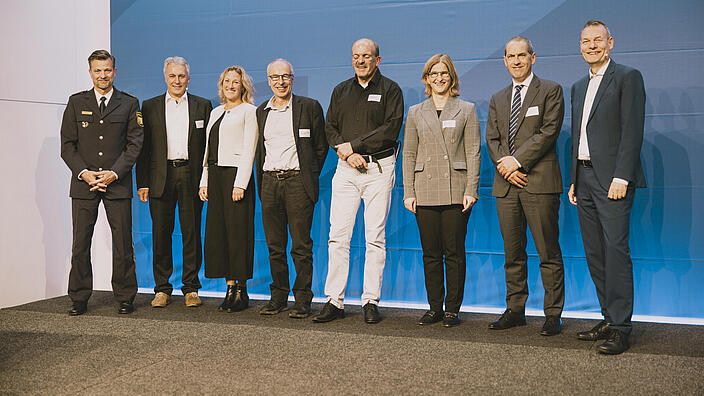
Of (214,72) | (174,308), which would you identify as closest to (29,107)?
(214,72)

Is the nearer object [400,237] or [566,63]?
[566,63]

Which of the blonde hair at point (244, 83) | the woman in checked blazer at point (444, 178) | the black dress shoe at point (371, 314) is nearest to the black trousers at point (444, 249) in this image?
the woman in checked blazer at point (444, 178)

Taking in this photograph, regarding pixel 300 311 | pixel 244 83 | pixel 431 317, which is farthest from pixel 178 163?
pixel 431 317

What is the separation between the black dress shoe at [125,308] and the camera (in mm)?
4391

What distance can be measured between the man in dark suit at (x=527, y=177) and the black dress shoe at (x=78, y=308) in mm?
2637

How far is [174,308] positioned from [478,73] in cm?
262

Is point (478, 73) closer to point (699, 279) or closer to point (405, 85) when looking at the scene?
point (405, 85)

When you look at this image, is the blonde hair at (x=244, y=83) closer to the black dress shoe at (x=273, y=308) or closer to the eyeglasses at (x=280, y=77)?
the eyeglasses at (x=280, y=77)

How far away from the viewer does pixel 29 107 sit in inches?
191

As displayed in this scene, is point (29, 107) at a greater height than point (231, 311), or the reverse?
point (29, 107)

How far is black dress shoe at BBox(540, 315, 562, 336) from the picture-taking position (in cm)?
363

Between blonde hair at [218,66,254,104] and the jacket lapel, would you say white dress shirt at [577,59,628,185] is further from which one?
blonde hair at [218,66,254,104]

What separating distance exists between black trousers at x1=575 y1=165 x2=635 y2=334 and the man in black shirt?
45.7 inches

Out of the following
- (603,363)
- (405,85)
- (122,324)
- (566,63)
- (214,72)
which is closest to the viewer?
(603,363)
